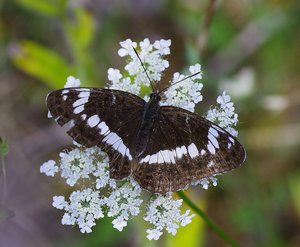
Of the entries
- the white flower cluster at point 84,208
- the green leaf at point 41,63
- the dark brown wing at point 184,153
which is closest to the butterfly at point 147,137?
the dark brown wing at point 184,153

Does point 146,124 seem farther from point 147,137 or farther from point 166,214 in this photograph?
point 166,214

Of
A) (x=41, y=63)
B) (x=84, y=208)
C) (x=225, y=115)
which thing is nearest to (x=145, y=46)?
(x=225, y=115)

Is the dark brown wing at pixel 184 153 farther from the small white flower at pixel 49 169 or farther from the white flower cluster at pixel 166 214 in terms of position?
the small white flower at pixel 49 169

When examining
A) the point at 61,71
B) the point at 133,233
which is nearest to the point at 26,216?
the point at 133,233

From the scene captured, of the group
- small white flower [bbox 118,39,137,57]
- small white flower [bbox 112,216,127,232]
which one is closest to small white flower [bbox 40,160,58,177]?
small white flower [bbox 112,216,127,232]

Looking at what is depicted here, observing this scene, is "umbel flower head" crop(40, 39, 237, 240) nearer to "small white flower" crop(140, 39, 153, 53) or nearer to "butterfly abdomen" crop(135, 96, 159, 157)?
A: "small white flower" crop(140, 39, 153, 53)

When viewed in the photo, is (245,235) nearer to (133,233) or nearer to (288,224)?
(288,224)

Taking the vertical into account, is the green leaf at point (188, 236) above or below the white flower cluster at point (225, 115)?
above
